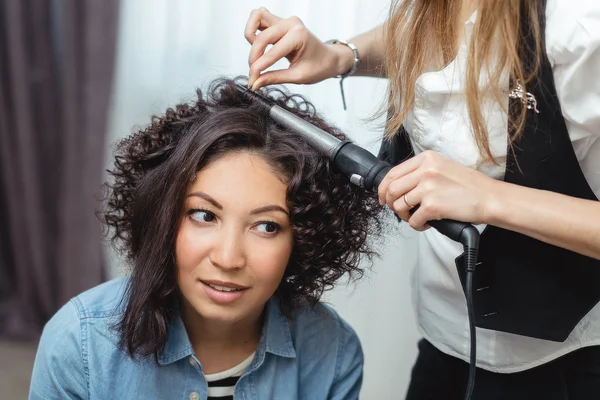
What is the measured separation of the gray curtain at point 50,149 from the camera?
2156 mm

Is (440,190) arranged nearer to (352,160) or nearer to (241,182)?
(352,160)

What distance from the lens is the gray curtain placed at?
216cm

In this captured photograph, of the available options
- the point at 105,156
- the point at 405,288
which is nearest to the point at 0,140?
the point at 105,156

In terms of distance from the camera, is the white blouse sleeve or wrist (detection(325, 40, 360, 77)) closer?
the white blouse sleeve

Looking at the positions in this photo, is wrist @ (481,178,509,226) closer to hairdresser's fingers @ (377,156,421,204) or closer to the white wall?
hairdresser's fingers @ (377,156,421,204)

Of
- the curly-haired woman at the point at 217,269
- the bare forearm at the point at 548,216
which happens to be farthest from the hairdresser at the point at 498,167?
the curly-haired woman at the point at 217,269

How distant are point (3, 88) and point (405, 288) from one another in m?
1.34

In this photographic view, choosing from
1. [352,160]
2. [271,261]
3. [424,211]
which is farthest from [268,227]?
[424,211]

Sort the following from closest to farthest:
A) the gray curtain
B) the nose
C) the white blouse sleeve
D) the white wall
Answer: the white blouse sleeve < the nose < the white wall < the gray curtain

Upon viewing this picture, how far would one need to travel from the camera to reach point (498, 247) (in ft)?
3.18

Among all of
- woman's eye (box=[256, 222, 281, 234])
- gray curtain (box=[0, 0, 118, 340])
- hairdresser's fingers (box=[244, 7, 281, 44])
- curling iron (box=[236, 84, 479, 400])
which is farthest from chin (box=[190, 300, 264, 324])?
gray curtain (box=[0, 0, 118, 340])

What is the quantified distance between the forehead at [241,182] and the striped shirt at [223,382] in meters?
0.29

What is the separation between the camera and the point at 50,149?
7.52ft

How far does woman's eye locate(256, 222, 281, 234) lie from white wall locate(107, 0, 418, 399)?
0.51m
